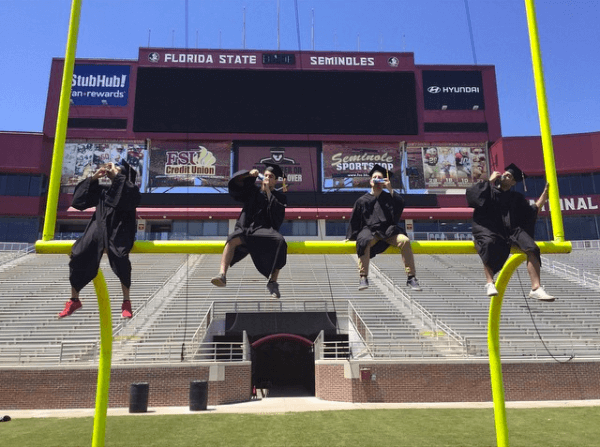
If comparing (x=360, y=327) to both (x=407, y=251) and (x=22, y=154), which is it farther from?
(x=22, y=154)

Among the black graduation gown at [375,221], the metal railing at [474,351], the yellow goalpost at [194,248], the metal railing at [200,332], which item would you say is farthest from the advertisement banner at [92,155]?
the black graduation gown at [375,221]

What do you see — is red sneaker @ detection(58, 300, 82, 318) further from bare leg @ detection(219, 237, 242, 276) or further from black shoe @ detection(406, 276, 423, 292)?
black shoe @ detection(406, 276, 423, 292)

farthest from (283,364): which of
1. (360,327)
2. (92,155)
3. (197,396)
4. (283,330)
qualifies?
(92,155)

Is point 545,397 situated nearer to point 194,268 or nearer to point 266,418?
point 266,418

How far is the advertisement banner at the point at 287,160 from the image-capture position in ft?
102

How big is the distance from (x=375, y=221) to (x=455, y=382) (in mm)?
9944

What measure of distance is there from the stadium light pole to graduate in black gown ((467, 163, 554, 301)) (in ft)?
14.0

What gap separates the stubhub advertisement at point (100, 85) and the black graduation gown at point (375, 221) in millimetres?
31252

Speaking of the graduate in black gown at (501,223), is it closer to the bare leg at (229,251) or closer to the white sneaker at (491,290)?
the white sneaker at (491,290)

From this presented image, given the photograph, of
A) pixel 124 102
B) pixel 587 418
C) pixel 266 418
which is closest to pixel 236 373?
pixel 266 418

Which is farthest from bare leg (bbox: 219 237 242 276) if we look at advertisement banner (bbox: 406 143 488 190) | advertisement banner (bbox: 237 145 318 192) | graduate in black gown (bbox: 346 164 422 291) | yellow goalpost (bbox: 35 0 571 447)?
Answer: advertisement banner (bbox: 406 143 488 190)

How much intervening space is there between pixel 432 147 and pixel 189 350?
24528 mm

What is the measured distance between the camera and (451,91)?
3291 centimetres

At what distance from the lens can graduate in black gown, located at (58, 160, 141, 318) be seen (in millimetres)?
4309
